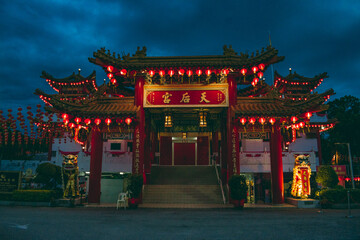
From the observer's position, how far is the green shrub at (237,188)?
12.4 metres

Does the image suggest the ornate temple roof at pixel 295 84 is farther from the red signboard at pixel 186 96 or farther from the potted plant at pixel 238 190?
the potted plant at pixel 238 190

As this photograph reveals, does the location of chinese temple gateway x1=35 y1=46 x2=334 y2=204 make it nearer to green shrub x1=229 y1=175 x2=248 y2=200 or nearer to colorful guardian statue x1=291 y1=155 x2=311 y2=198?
colorful guardian statue x1=291 y1=155 x2=311 y2=198

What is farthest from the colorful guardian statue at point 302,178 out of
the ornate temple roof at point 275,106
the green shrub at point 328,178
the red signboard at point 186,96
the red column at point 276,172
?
the red signboard at point 186,96

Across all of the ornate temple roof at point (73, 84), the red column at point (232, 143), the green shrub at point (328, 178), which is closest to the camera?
the red column at point (232, 143)

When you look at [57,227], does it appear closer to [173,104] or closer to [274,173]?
[173,104]

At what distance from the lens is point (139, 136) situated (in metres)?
14.3

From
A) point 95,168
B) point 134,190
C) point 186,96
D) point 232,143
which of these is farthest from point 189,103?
point 95,168

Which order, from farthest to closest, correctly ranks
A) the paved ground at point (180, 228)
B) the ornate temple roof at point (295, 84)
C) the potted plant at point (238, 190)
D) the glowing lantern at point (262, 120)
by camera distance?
the ornate temple roof at point (295, 84) < the glowing lantern at point (262, 120) < the potted plant at point (238, 190) < the paved ground at point (180, 228)

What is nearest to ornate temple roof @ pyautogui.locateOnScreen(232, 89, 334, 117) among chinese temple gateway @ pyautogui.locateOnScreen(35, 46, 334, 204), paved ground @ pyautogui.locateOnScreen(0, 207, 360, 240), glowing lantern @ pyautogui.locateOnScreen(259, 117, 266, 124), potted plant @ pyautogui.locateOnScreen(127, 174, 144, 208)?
chinese temple gateway @ pyautogui.locateOnScreen(35, 46, 334, 204)

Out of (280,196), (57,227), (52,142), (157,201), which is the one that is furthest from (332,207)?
(52,142)

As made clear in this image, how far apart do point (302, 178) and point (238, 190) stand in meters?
4.28

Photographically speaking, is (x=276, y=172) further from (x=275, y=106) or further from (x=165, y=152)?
(x=165, y=152)

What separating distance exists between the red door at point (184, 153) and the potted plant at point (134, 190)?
379 inches

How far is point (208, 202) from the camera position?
45.7 ft
